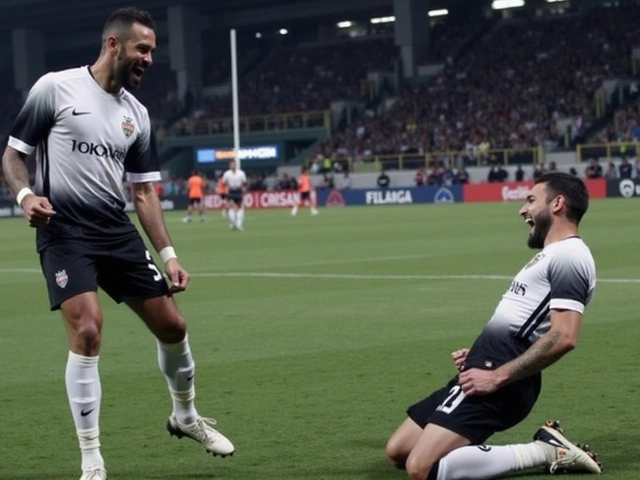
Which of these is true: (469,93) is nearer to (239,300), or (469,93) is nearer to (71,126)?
(239,300)

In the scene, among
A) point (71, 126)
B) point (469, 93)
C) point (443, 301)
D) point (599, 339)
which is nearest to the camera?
point (71, 126)

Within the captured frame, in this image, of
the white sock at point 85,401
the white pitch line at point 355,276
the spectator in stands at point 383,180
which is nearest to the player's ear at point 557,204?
the white sock at point 85,401

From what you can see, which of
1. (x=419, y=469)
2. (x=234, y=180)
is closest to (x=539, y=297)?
(x=419, y=469)

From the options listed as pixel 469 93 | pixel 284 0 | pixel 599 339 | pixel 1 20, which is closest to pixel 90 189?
pixel 599 339

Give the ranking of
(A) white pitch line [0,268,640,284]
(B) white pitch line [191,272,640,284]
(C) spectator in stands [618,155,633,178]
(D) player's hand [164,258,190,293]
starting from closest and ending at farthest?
1. (D) player's hand [164,258,190,293]
2. (A) white pitch line [0,268,640,284]
3. (B) white pitch line [191,272,640,284]
4. (C) spectator in stands [618,155,633,178]

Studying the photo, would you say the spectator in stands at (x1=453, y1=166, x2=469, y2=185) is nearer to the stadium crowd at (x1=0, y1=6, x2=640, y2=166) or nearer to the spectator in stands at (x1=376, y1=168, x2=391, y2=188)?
the stadium crowd at (x1=0, y1=6, x2=640, y2=166)

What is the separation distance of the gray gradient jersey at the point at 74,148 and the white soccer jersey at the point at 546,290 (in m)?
2.07

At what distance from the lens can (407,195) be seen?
59.8 m

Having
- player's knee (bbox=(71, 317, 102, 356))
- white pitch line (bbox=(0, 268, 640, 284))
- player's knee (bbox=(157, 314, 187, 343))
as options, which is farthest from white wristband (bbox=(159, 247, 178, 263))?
white pitch line (bbox=(0, 268, 640, 284))

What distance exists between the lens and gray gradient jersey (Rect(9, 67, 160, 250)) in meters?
7.14

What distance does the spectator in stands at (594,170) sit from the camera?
53.3 metres

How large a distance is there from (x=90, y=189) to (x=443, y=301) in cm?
894

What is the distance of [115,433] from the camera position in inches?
325

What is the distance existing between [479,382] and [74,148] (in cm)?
240
